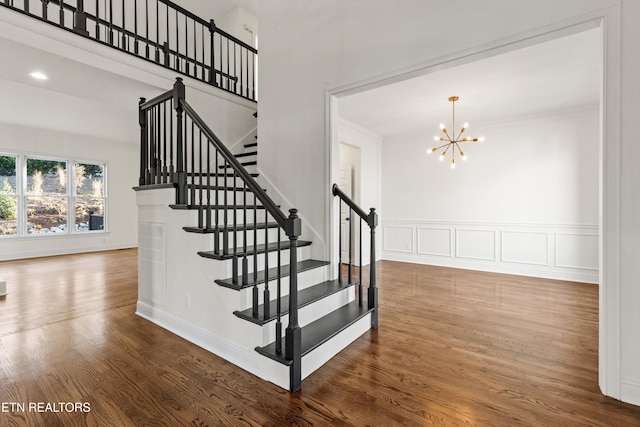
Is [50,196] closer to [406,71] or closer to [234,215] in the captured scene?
[234,215]

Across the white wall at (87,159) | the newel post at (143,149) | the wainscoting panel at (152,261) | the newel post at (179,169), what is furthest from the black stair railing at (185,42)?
the white wall at (87,159)

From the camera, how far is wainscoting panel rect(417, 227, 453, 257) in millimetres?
5895

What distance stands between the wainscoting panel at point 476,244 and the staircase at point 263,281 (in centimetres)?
353

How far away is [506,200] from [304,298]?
452 centimetres

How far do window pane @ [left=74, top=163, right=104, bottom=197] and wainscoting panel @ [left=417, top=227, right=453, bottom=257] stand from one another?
27.5ft

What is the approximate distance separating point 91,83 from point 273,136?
236 cm

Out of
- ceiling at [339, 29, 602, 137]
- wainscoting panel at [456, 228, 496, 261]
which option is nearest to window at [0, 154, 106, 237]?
ceiling at [339, 29, 602, 137]

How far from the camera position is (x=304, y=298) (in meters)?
2.53

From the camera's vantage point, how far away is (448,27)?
2.44 meters

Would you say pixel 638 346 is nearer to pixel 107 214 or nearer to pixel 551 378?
pixel 551 378

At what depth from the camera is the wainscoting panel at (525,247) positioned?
16.4ft

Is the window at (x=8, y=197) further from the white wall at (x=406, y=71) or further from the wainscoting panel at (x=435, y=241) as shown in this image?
the wainscoting panel at (x=435, y=241)

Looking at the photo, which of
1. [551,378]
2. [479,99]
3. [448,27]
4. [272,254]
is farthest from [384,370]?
[479,99]

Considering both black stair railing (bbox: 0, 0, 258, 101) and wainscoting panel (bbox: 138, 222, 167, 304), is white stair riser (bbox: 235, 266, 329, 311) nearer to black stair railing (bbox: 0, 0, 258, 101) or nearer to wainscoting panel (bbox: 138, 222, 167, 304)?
wainscoting panel (bbox: 138, 222, 167, 304)
